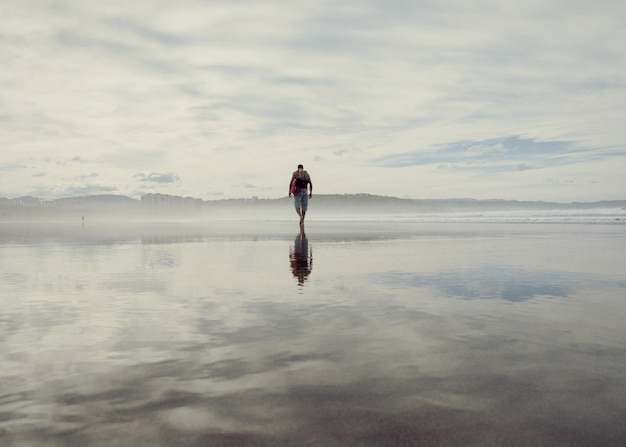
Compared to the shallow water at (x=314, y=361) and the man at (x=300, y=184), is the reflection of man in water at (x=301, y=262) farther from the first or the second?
the man at (x=300, y=184)

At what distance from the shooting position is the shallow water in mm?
2193

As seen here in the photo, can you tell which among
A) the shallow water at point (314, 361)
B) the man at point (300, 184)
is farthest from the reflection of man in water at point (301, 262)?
the man at point (300, 184)

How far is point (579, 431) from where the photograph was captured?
2139 mm

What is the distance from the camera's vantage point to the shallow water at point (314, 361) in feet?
7.20

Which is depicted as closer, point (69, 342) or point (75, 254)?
point (69, 342)

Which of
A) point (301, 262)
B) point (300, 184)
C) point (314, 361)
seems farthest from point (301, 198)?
point (314, 361)

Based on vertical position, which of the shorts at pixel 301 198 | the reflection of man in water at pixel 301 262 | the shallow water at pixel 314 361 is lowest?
the shallow water at pixel 314 361

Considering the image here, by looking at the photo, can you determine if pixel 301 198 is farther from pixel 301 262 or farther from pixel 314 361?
pixel 314 361

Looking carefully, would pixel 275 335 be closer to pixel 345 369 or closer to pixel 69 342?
pixel 345 369

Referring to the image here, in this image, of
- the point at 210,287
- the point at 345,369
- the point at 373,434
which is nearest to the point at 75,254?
the point at 210,287

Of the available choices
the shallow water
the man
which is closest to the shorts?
the man

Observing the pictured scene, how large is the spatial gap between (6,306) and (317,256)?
5.85 m

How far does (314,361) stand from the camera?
3.14 metres

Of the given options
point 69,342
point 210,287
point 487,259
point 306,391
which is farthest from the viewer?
point 487,259
